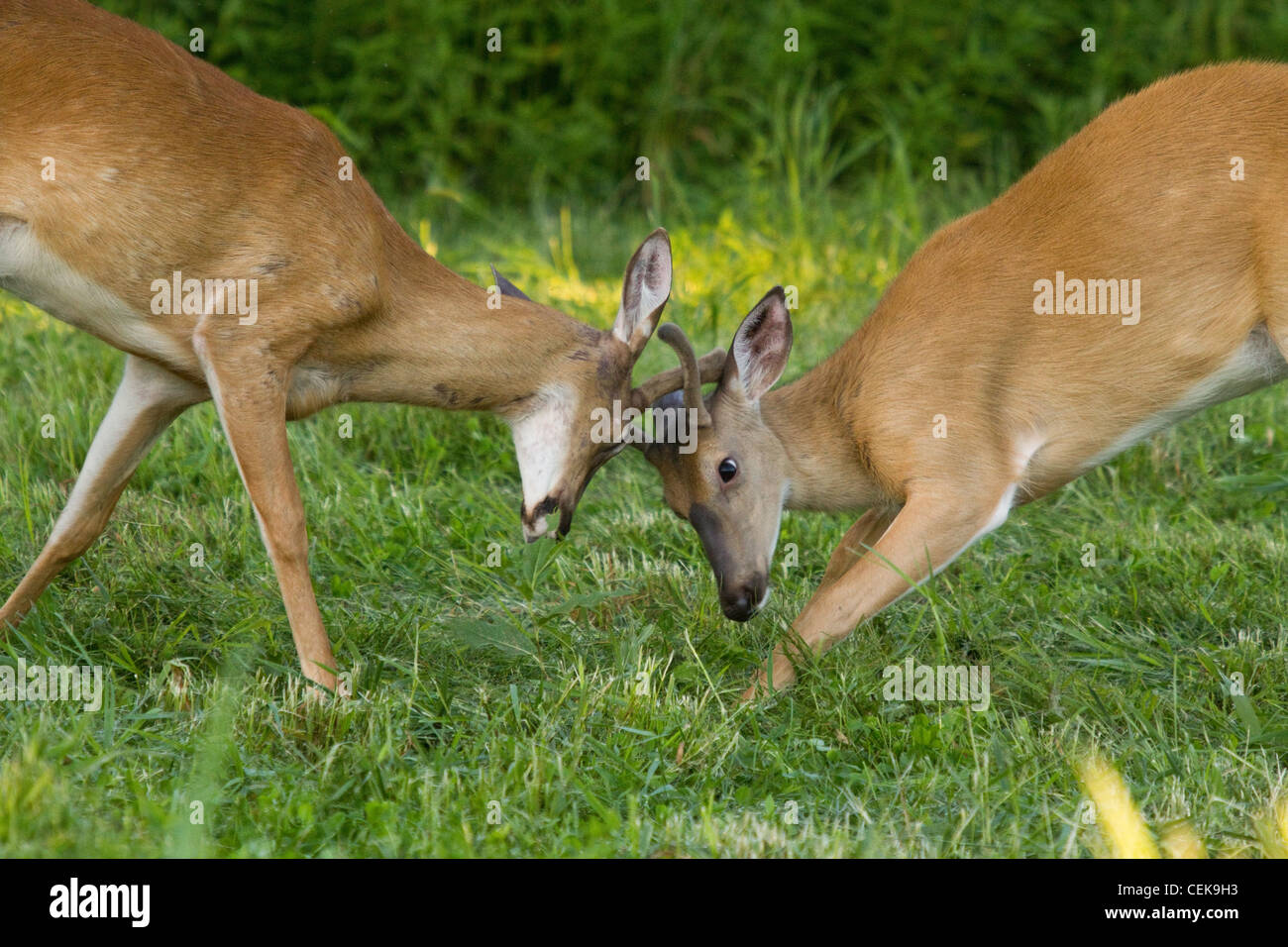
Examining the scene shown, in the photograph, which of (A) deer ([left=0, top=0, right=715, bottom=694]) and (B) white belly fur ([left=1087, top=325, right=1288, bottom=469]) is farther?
(B) white belly fur ([left=1087, top=325, right=1288, bottom=469])

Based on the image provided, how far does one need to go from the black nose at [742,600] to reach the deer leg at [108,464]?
5.61 feet

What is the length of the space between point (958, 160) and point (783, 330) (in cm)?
552

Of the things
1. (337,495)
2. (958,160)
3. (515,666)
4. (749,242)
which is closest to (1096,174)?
(515,666)

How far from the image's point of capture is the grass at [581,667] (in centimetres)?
380

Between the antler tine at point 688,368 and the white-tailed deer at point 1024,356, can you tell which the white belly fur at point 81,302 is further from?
the white-tailed deer at point 1024,356

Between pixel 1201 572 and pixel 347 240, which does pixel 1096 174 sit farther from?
pixel 347 240

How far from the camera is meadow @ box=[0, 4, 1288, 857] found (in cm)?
380

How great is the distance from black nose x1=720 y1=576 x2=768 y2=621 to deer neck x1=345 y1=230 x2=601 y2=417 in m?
0.84

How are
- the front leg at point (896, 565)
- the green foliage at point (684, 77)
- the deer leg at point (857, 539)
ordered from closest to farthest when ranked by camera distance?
the front leg at point (896, 565) → the deer leg at point (857, 539) → the green foliage at point (684, 77)

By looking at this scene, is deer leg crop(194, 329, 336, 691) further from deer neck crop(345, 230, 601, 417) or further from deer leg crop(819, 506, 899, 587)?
deer leg crop(819, 506, 899, 587)

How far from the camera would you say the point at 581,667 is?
Result: 14.8 ft

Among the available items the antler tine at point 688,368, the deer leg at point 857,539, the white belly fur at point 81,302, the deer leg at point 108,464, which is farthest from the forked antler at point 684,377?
the deer leg at point 108,464

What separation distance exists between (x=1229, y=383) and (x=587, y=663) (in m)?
2.17

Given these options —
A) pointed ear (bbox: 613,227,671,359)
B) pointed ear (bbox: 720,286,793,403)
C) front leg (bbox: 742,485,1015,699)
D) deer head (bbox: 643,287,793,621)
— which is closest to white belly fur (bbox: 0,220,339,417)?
pointed ear (bbox: 613,227,671,359)
